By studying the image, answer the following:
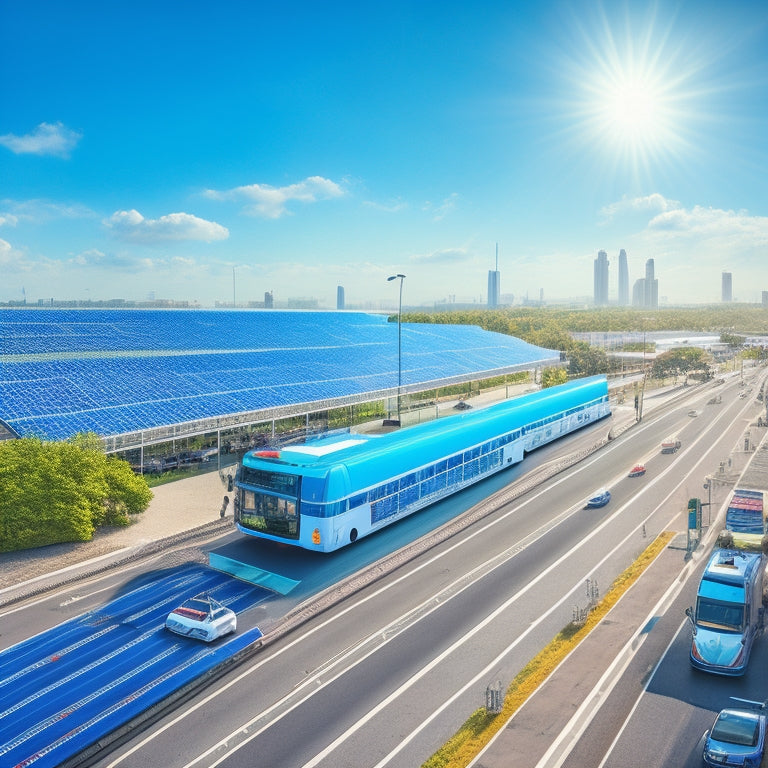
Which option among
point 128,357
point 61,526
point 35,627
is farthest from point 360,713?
point 128,357

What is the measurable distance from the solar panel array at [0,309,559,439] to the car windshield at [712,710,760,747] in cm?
3238

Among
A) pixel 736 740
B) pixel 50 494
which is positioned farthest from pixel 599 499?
pixel 50 494

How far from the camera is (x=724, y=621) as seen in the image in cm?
1909

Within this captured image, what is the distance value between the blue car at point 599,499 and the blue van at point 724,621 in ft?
49.7

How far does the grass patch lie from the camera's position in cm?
1516

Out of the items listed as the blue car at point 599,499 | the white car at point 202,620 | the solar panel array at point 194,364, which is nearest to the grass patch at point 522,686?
the white car at point 202,620

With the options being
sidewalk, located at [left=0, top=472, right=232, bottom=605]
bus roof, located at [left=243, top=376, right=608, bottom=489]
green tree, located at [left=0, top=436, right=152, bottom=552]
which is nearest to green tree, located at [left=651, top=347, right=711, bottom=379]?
bus roof, located at [left=243, top=376, right=608, bottom=489]

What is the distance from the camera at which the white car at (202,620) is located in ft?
67.8

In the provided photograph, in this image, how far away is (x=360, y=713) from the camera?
17.0 metres

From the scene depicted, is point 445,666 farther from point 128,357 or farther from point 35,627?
point 128,357

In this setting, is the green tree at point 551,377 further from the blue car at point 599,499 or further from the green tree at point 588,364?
the blue car at point 599,499

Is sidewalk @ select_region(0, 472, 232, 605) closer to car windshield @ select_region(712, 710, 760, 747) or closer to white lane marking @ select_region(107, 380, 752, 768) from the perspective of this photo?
white lane marking @ select_region(107, 380, 752, 768)

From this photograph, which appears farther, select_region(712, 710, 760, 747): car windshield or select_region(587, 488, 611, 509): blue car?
select_region(587, 488, 611, 509): blue car

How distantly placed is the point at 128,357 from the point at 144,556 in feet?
91.2
